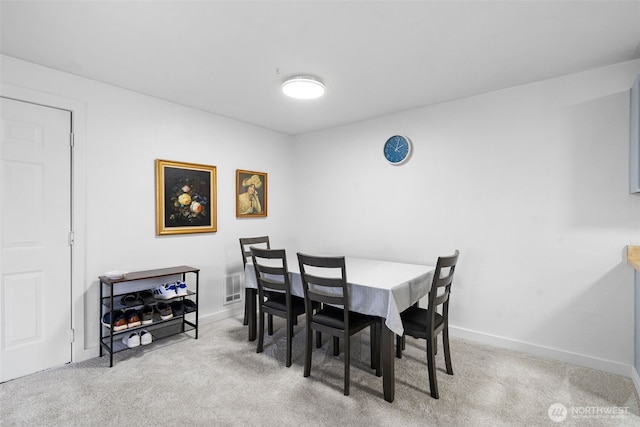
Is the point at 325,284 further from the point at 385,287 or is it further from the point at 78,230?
the point at 78,230

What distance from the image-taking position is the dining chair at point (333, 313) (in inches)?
85.0

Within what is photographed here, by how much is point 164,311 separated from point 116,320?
0.38 m

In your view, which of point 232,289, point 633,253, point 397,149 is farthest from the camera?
point 232,289

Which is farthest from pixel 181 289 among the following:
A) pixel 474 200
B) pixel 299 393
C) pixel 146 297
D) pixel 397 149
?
pixel 474 200

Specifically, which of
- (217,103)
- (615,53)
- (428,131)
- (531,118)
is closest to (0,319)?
(217,103)

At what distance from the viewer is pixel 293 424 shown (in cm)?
186

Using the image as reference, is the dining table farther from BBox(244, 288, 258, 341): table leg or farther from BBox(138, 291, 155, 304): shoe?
BBox(138, 291, 155, 304): shoe

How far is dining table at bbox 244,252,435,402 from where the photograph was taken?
2.07 metres

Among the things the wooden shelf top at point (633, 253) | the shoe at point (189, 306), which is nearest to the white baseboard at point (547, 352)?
the wooden shelf top at point (633, 253)

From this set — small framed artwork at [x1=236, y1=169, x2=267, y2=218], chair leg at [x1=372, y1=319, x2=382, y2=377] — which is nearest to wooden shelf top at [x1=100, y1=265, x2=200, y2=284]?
small framed artwork at [x1=236, y1=169, x2=267, y2=218]

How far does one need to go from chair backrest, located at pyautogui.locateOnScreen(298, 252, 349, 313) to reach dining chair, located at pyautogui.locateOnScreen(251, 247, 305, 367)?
0.23 metres

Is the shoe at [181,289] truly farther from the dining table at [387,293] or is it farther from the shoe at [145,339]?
the dining table at [387,293]

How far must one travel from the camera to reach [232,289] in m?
3.83

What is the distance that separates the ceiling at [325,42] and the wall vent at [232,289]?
2.15 meters
